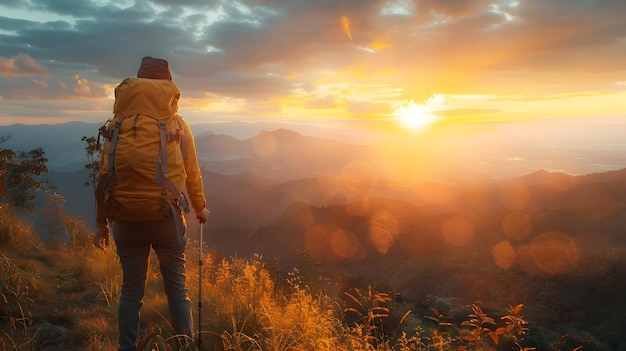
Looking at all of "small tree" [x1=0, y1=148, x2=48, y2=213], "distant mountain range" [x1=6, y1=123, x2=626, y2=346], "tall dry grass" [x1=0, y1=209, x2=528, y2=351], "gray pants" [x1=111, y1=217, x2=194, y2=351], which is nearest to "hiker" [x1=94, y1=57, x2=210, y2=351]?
"gray pants" [x1=111, y1=217, x2=194, y2=351]

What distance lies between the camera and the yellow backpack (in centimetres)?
240

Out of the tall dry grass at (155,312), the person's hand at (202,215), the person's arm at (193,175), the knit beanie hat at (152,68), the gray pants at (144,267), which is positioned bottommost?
the tall dry grass at (155,312)

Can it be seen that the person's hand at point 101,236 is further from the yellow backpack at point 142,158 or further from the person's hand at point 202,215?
the person's hand at point 202,215

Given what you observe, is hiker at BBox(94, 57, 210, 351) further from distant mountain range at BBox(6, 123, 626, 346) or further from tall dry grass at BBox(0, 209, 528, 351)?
distant mountain range at BBox(6, 123, 626, 346)

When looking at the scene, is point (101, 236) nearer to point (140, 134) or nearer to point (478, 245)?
point (140, 134)

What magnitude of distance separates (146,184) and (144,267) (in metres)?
0.77

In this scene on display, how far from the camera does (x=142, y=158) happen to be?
7.82 ft

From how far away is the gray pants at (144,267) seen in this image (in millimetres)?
2541

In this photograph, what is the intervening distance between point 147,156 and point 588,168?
21763 cm

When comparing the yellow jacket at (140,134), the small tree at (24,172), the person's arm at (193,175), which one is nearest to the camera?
the yellow jacket at (140,134)

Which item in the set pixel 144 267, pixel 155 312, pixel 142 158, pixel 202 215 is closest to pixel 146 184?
pixel 142 158

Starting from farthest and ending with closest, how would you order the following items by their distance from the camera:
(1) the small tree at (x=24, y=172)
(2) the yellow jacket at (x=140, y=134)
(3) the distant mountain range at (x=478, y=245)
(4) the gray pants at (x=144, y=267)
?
1. (3) the distant mountain range at (x=478, y=245)
2. (1) the small tree at (x=24, y=172)
3. (4) the gray pants at (x=144, y=267)
4. (2) the yellow jacket at (x=140, y=134)

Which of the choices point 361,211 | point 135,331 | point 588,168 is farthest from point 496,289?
point 588,168

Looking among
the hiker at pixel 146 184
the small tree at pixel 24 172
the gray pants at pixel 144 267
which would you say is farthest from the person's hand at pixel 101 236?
the small tree at pixel 24 172
